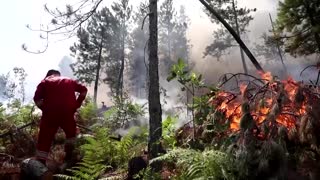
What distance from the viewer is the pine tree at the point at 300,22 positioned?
71.9 ft

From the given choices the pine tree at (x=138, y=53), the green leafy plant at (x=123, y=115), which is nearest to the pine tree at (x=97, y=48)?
the pine tree at (x=138, y=53)

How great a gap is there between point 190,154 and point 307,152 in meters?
1.29

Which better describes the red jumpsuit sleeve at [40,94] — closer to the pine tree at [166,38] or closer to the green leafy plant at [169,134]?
the green leafy plant at [169,134]

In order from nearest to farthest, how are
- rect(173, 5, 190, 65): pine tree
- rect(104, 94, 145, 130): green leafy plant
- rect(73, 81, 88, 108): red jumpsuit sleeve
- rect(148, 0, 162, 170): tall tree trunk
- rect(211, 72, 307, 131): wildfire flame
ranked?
1. rect(211, 72, 307, 131): wildfire flame
2. rect(148, 0, 162, 170): tall tree trunk
3. rect(73, 81, 88, 108): red jumpsuit sleeve
4. rect(104, 94, 145, 130): green leafy plant
5. rect(173, 5, 190, 65): pine tree

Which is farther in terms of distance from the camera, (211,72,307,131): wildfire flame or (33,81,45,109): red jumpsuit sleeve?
(33,81,45,109): red jumpsuit sleeve

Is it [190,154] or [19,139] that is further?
[19,139]

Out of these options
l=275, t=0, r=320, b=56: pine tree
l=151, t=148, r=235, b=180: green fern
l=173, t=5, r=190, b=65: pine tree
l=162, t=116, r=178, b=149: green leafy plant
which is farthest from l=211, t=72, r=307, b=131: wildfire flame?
l=173, t=5, r=190, b=65: pine tree

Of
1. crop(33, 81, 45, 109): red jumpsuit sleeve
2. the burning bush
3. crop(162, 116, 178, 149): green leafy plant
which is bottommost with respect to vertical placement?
crop(162, 116, 178, 149): green leafy plant

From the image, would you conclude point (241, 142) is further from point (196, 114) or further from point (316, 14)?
point (316, 14)

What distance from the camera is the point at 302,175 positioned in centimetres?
366

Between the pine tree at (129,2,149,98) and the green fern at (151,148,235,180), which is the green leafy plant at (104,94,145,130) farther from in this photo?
the pine tree at (129,2,149,98)

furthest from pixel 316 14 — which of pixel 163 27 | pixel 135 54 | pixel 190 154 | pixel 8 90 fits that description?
pixel 8 90

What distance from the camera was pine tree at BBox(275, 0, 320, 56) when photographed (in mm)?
21906

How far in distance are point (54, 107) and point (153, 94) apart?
1816mm
